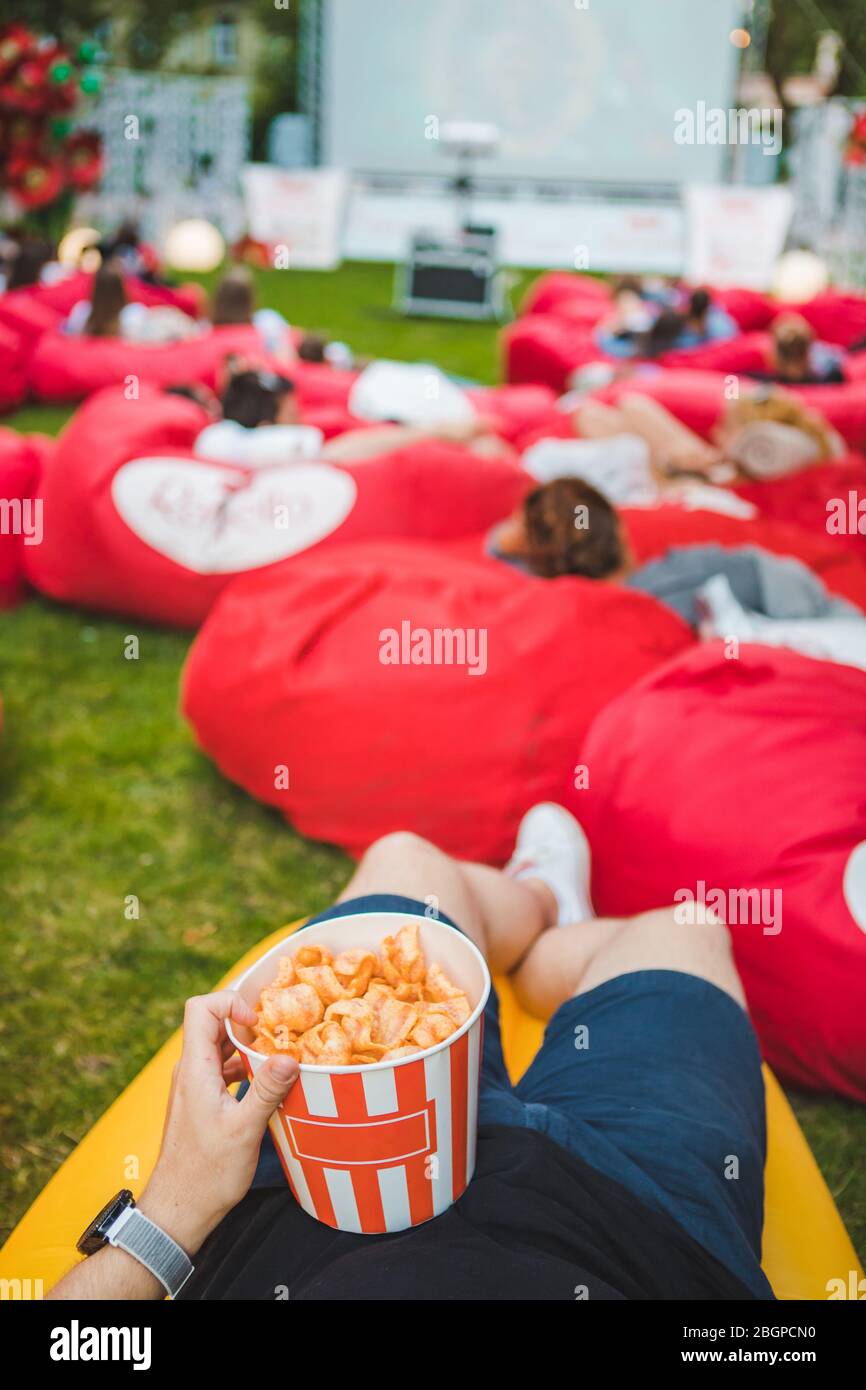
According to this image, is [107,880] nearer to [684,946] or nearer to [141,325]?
[684,946]

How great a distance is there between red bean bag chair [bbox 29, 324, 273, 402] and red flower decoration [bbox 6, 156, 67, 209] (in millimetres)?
3755

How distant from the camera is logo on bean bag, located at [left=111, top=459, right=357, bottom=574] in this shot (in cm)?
253

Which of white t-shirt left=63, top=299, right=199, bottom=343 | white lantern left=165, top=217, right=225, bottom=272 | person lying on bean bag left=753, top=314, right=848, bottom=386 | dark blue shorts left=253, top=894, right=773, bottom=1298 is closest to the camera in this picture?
dark blue shorts left=253, top=894, right=773, bottom=1298

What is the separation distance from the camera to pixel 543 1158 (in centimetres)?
101

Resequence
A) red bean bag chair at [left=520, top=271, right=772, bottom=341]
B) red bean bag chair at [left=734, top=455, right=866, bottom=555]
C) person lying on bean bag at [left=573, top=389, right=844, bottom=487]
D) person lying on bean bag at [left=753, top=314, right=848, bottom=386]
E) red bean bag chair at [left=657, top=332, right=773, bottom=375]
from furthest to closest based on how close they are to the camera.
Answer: red bean bag chair at [left=520, top=271, right=772, bottom=341] → red bean bag chair at [left=657, top=332, right=773, bottom=375] → person lying on bean bag at [left=753, top=314, right=848, bottom=386] → person lying on bean bag at [left=573, top=389, right=844, bottom=487] → red bean bag chair at [left=734, top=455, right=866, bottom=555]

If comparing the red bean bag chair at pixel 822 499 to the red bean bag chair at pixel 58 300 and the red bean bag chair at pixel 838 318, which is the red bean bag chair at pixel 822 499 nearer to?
the red bean bag chair at pixel 838 318

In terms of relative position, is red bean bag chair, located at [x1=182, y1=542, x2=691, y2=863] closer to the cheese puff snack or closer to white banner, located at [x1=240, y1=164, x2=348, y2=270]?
the cheese puff snack

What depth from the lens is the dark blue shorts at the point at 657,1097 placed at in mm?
1023

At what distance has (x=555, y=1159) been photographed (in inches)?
39.7

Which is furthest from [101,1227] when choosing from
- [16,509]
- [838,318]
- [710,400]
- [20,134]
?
[20,134]

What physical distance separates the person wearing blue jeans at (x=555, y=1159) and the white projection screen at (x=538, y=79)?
1210cm

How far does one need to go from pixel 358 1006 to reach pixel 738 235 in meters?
10.9

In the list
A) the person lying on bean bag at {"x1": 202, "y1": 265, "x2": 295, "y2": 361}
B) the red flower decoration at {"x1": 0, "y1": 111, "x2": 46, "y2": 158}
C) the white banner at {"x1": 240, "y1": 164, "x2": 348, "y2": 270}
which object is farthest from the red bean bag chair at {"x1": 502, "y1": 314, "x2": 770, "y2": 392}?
the white banner at {"x1": 240, "y1": 164, "x2": 348, "y2": 270}

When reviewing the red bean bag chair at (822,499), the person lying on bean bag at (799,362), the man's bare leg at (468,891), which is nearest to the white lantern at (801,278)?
the person lying on bean bag at (799,362)
